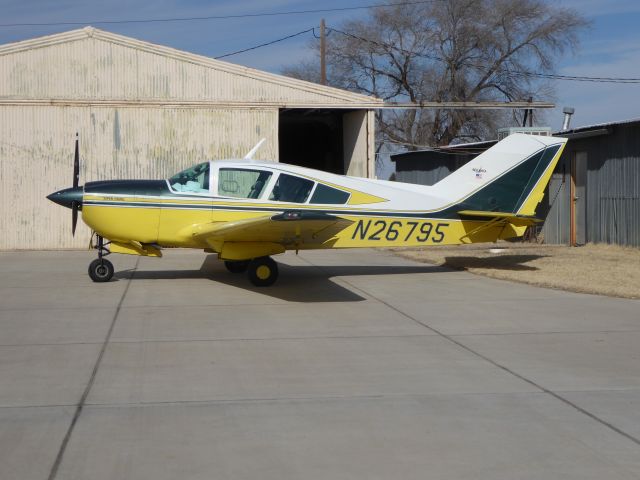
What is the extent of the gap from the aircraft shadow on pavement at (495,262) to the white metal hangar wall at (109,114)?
6.69 meters

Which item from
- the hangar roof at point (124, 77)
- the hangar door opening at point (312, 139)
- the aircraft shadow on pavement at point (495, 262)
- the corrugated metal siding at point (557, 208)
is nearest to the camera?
the aircraft shadow on pavement at point (495, 262)

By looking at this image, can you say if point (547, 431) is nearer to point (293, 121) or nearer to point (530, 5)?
point (293, 121)

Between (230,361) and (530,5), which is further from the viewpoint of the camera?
(530,5)

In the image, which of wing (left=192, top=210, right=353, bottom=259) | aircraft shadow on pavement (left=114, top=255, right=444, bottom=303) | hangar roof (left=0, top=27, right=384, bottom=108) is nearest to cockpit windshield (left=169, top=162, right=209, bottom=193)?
wing (left=192, top=210, right=353, bottom=259)

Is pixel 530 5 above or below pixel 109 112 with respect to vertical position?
above

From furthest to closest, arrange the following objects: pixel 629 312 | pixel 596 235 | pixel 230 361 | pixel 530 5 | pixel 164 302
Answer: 1. pixel 530 5
2. pixel 596 235
3. pixel 164 302
4. pixel 629 312
5. pixel 230 361

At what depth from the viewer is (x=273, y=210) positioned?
484 inches

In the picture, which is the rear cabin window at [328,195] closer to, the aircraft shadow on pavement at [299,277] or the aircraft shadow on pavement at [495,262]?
the aircraft shadow on pavement at [299,277]

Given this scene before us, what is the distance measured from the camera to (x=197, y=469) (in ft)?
14.3

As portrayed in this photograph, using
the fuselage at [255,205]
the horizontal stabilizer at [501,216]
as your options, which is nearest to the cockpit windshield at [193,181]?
the fuselage at [255,205]

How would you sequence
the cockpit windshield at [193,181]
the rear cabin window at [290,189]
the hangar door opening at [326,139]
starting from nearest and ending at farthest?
the cockpit windshield at [193,181] < the rear cabin window at [290,189] < the hangar door opening at [326,139]

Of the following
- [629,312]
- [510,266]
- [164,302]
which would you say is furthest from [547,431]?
[510,266]

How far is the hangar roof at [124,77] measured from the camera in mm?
18969

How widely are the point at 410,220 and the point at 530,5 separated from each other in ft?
105
